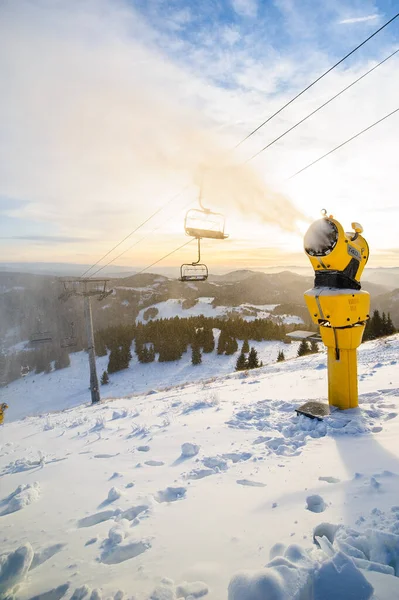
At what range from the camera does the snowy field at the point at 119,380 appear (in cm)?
3756

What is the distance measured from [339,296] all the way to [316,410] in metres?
1.97

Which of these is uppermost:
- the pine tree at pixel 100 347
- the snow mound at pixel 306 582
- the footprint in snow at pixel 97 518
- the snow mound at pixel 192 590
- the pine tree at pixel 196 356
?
the snow mound at pixel 306 582

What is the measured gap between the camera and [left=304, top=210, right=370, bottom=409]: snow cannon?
5.16 meters

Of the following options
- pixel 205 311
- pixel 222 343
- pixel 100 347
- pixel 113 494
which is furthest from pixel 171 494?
pixel 205 311

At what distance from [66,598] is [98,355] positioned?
60.6 metres

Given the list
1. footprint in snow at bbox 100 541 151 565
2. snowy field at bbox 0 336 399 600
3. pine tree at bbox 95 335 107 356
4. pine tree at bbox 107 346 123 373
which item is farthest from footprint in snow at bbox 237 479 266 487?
pine tree at bbox 95 335 107 356

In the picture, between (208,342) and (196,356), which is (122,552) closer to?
(196,356)

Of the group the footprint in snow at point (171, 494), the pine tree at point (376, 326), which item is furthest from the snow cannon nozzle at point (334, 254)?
the pine tree at point (376, 326)

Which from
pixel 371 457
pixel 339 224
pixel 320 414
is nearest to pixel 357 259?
pixel 339 224

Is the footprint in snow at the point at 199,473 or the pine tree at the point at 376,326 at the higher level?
the footprint in snow at the point at 199,473

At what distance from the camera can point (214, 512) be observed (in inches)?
115

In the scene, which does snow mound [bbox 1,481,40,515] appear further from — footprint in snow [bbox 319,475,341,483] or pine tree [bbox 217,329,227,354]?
pine tree [bbox 217,329,227,354]

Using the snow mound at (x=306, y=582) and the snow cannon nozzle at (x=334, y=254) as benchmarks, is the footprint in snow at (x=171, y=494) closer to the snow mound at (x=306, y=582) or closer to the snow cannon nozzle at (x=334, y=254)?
the snow mound at (x=306, y=582)

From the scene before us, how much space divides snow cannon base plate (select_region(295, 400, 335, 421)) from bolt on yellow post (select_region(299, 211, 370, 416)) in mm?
98
